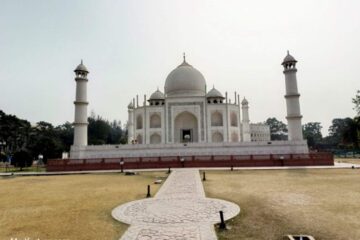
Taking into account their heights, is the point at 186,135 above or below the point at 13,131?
below

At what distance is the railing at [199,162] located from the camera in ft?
81.2

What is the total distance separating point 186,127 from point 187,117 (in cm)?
142

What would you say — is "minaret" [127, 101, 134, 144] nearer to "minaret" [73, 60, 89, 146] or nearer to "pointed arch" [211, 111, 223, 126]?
"minaret" [73, 60, 89, 146]

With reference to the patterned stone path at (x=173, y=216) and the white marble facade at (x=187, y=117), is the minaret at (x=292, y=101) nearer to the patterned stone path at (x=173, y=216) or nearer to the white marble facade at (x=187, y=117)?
the white marble facade at (x=187, y=117)

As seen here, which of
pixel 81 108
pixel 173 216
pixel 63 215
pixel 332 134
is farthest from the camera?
A: pixel 332 134

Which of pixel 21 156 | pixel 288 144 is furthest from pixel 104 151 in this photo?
pixel 288 144

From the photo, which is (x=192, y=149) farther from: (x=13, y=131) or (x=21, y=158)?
(x=13, y=131)

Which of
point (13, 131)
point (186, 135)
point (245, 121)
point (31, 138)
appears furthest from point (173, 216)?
point (31, 138)

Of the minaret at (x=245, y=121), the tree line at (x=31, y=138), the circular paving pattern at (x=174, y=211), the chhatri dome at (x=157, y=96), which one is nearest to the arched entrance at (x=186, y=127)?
the chhatri dome at (x=157, y=96)

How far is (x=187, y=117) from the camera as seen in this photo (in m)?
38.2

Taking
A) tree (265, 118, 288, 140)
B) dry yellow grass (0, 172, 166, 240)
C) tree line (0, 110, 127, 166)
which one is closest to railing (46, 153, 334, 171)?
tree line (0, 110, 127, 166)

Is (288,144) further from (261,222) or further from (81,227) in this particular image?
(81,227)

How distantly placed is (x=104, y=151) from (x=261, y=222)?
2430cm

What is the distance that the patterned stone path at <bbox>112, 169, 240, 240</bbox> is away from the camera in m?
5.59
